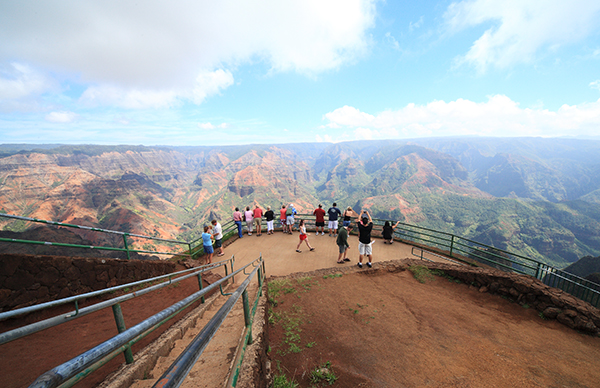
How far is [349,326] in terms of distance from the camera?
5051 mm

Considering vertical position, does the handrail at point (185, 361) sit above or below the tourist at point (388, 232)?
above

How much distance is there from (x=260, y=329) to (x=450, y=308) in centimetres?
522

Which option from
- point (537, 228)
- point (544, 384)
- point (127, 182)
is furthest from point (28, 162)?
point (537, 228)

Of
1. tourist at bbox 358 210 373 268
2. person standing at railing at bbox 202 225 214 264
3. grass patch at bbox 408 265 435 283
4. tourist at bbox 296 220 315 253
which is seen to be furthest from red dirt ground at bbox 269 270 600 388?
person standing at railing at bbox 202 225 214 264

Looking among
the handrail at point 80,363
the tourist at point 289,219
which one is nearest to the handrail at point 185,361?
the handrail at point 80,363

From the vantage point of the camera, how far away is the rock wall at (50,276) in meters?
4.83

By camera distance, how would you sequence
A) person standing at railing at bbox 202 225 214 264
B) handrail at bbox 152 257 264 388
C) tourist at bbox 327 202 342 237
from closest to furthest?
handrail at bbox 152 257 264 388, person standing at railing at bbox 202 225 214 264, tourist at bbox 327 202 342 237

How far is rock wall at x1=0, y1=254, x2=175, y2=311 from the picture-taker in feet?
15.8

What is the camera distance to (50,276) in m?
5.32

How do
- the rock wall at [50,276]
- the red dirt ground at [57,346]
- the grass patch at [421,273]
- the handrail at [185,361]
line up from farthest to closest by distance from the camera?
the grass patch at [421,273], the rock wall at [50,276], the red dirt ground at [57,346], the handrail at [185,361]

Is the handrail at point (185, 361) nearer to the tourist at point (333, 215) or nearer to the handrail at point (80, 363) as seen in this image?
the handrail at point (80, 363)

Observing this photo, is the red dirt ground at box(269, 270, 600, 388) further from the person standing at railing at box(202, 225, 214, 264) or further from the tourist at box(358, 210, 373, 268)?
the person standing at railing at box(202, 225, 214, 264)

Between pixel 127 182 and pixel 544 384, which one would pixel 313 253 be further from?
pixel 127 182

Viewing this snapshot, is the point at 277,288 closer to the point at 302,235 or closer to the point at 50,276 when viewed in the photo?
the point at 302,235
